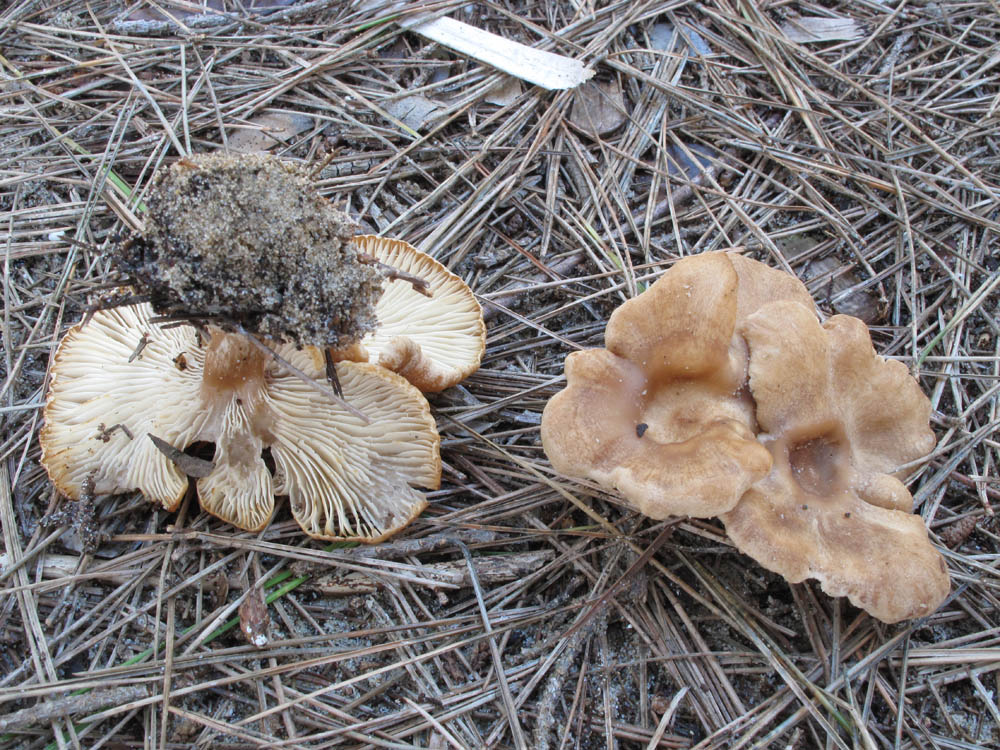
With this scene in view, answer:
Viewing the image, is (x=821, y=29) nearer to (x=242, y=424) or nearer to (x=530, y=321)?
(x=530, y=321)

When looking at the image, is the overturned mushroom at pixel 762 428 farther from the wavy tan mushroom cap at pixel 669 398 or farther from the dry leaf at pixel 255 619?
the dry leaf at pixel 255 619

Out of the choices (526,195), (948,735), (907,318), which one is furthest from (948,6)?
(948,735)

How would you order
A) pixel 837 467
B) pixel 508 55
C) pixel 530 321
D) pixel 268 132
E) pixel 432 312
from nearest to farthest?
1. pixel 837 467
2. pixel 432 312
3. pixel 530 321
4. pixel 268 132
5. pixel 508 55

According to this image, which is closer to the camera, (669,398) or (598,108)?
(669,398)

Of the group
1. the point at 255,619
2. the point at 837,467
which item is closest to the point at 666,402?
the point at 837,467

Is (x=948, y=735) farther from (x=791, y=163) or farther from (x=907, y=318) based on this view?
(x=791, y=163)

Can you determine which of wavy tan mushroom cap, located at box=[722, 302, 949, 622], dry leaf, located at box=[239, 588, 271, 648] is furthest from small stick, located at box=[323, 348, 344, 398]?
wavy tan mushroom cap, located at box=[722, 302, 949, 622]

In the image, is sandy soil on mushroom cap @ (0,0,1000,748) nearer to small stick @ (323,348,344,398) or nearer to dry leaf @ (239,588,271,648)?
dry leaf @ (239,588,271,648)
